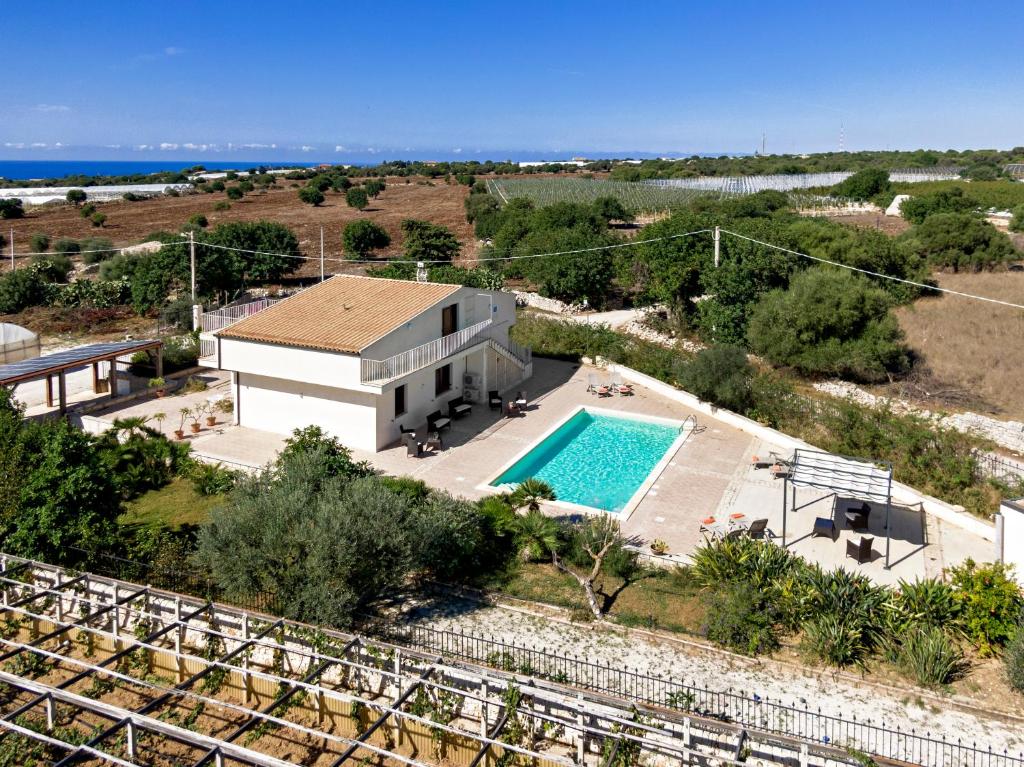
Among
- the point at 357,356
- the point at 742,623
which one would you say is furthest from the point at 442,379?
the point at 742,623

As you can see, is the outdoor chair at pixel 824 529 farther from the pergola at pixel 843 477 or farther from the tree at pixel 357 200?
the tree at pixel 357 200

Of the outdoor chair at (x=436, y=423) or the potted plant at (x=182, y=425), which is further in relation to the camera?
the outdoor chair at (x=436, y=423)

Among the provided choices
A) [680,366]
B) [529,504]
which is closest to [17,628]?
[529,504]

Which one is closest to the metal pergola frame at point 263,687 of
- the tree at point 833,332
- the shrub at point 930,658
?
the shrub at point 930,658

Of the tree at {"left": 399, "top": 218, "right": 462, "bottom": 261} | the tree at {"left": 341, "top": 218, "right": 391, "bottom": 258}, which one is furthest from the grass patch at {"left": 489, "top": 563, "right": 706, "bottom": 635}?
the tree at {"left": 341, "top": 218, "right": 391, "bottom": 258}

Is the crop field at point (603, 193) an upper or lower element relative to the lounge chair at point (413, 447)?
upper

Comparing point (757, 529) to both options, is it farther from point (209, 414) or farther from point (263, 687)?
point (209, 414)
